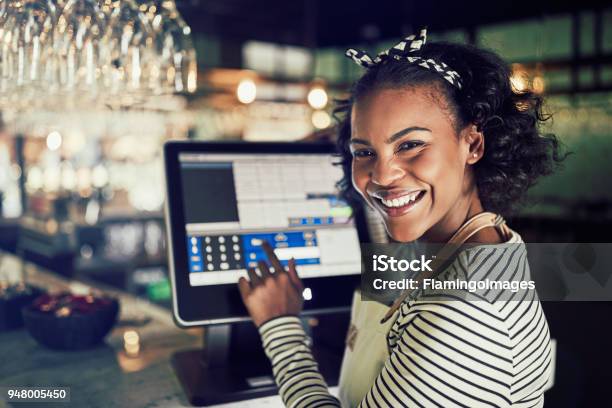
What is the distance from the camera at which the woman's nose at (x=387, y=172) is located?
2.51 ft

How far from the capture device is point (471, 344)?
24.7 inches

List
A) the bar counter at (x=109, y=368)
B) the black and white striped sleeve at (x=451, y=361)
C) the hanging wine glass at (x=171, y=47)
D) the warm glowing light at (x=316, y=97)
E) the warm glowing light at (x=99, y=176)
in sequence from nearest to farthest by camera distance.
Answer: the black and white striped sleeve at (x=451, y=361), the bar counter at (x=109, y=368), the hanging wine glass at (x=171, y=47), the warm glowing light at (x=316, y=97), the warm glowing light at (x=99, y=176)

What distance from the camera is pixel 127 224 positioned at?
17.6 ft

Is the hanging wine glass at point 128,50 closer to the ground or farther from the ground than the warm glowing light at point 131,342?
farther from the ground

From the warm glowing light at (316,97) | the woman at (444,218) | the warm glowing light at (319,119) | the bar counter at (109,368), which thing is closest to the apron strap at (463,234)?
the woman at (444,218)

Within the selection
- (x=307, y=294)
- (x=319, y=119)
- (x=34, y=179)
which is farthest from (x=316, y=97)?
(x=307, y=294)

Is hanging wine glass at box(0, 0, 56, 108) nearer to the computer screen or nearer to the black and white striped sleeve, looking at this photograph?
the computer screen

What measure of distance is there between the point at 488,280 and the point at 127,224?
5050 mm

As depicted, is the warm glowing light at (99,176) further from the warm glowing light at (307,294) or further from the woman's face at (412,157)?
the woman's face at (412,157)

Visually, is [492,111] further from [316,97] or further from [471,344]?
[316,97]

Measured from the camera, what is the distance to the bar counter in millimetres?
978

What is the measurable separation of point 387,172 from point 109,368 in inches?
26.3

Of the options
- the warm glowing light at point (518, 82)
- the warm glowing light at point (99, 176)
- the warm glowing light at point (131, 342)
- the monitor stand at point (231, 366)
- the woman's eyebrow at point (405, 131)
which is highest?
the warm glowing light at point (518, 82)

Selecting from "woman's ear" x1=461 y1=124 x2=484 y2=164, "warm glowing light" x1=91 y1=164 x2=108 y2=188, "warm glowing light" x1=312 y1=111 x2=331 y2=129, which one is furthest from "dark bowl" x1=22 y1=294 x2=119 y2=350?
"warm glowing light" x1=91 y1=164 x2=108 y2=188
